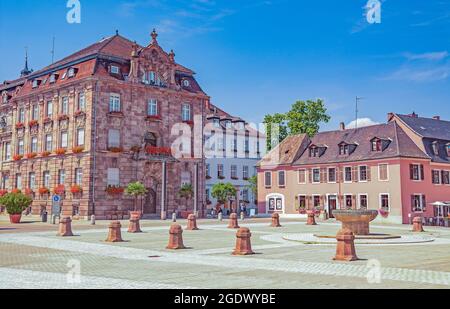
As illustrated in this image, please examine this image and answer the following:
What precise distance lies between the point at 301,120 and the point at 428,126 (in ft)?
60.7

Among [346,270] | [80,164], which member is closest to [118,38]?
[80,164]

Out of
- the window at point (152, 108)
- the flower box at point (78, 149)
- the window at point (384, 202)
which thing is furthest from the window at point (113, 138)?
the window at point (384, 202)

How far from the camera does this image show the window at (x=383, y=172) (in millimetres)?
46062

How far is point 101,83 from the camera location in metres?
46.2

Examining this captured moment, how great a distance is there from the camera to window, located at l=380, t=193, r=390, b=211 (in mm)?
45719

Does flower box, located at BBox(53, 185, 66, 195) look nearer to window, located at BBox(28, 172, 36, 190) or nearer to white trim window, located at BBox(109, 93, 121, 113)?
window, located at BBox(28, 172, 36, 190)

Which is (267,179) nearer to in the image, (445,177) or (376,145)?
(376,145)

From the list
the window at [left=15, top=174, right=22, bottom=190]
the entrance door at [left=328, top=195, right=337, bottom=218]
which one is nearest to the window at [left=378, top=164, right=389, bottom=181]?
the entrance door at [left=328, top=195, right=337, bottom=218]

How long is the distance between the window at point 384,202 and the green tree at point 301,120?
21.0 metres

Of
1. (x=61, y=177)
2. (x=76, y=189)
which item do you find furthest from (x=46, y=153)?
(x=76, y=189)

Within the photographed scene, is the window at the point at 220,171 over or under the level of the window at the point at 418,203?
over

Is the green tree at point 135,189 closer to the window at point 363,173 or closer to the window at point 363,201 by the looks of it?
the window at point 363,201

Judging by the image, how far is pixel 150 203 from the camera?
1955 inches
